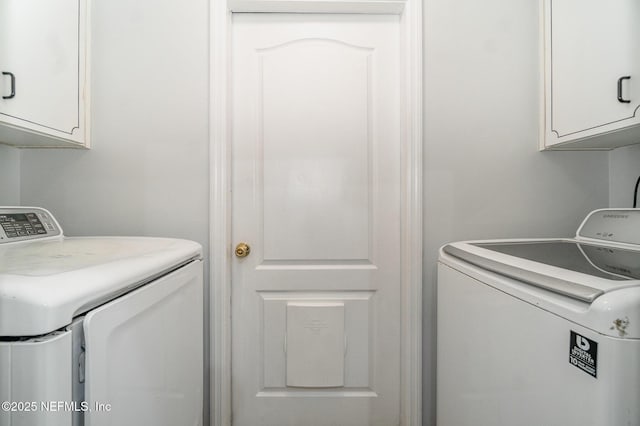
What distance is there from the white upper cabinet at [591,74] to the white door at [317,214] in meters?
0.63

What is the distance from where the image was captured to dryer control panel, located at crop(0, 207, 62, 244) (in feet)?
2.85

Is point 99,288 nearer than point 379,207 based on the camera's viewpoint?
Yes

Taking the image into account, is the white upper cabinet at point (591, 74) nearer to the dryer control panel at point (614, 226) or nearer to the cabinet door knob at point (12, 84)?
the dryer control panel at point (614, 226)

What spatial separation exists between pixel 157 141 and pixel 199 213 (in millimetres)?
370

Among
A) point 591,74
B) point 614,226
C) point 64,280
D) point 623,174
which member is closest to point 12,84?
point 64,280

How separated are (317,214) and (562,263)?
87 cm

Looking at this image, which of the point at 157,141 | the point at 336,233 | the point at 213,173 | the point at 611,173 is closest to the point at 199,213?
the point at 213,173

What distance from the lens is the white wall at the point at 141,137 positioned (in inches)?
47.3

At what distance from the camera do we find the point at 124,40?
1204mm

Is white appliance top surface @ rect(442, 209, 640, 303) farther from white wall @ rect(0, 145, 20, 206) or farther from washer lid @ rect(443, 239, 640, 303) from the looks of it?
white wall @ rect(0, 145, 20, 206)

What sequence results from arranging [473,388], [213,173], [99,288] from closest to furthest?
[99,288]
[473,388]
[213,173]

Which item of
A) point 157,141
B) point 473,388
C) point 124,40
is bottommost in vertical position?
point 473,388

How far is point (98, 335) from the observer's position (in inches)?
17.8

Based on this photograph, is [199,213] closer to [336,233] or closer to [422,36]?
[336,233]
